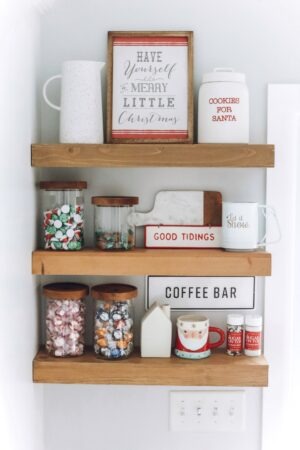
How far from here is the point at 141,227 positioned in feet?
5.92

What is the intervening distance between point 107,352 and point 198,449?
392 millimetres

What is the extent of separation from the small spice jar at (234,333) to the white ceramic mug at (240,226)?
7.1 inches

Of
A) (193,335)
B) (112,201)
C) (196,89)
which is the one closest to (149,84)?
(196,89)

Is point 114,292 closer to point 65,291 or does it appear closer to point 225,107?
point 65,291

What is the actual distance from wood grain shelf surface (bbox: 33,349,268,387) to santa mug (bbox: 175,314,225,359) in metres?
0.04

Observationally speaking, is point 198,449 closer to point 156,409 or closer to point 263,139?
point 156,409

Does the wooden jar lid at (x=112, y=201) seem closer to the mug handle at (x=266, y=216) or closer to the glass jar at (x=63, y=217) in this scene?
the glass jar at (x=63, y=217)

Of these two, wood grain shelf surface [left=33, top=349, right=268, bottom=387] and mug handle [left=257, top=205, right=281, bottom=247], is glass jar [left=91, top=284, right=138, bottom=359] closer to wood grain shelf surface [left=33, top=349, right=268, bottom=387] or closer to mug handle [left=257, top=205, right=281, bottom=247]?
wood grain shelf surface [left=33, top=349, right=268, bottom=387]

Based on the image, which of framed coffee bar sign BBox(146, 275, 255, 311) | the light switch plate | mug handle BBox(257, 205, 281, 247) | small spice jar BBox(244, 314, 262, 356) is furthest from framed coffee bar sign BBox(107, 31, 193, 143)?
the light switch plate

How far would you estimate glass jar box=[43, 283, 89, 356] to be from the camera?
5.56ft

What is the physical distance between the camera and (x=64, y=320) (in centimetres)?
170

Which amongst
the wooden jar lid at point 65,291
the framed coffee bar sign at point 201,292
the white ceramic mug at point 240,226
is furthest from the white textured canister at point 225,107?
the wooden jar lid at point 65,291
